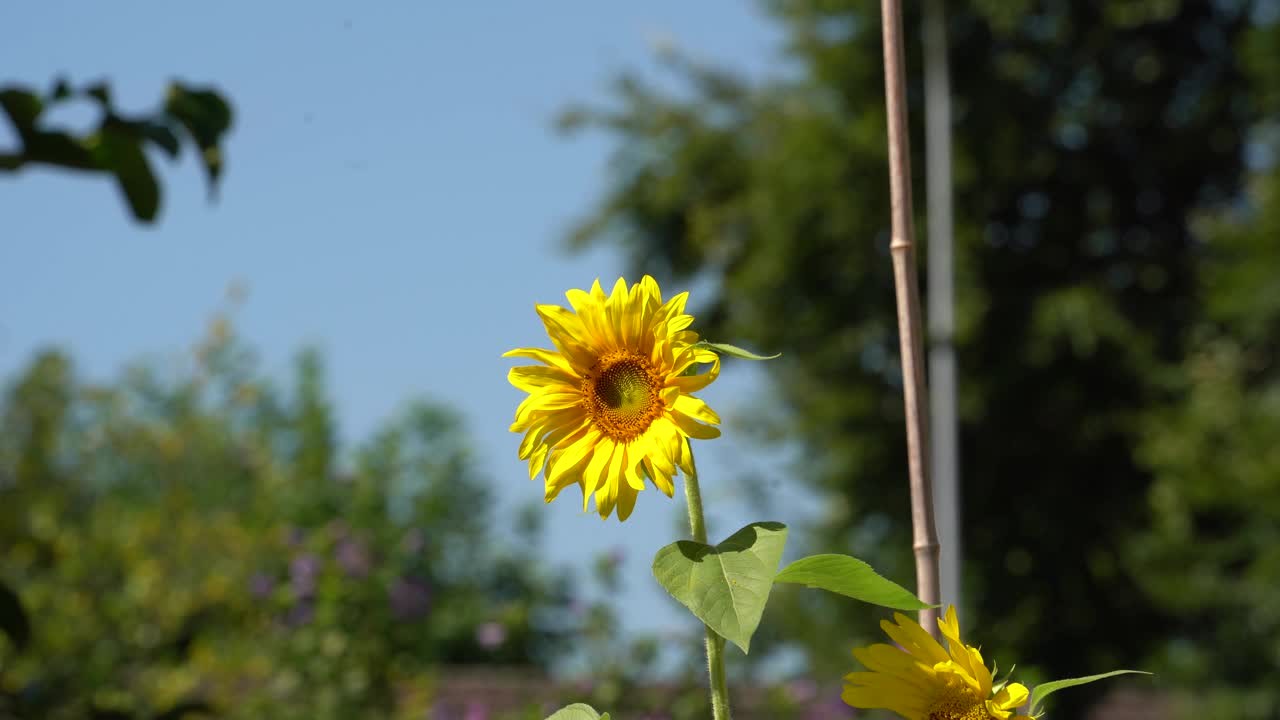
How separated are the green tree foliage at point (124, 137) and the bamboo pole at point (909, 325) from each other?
1043 millimetres

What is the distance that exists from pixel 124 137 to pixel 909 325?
112 cm

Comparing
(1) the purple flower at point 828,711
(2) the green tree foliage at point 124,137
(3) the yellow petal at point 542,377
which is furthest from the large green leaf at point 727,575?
(1) the purple flower at point 828,711

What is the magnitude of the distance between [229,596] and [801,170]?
8.81 meters

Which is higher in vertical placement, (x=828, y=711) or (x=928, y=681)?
(x=828, y=711)

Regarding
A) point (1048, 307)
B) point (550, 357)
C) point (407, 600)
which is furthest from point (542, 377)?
point (1048, 307)

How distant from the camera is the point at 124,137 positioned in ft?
5.75

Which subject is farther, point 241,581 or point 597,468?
point 241,581

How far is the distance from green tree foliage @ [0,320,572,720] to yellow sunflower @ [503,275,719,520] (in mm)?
937

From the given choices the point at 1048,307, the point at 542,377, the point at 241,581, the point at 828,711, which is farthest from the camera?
the point at 1048,307

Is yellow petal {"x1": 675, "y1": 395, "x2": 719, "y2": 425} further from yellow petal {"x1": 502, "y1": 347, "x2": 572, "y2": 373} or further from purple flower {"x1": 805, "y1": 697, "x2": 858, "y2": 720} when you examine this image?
purple flower {"x1": 805, "y1": 697, "x2": 858, "y2": 720}

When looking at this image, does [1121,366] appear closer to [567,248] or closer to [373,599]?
[567,248]

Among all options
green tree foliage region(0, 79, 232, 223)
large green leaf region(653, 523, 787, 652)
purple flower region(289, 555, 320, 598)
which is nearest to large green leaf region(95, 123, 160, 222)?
green tree foliage region(0, 79, 232, 223)

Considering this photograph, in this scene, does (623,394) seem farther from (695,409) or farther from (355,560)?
(355,560)

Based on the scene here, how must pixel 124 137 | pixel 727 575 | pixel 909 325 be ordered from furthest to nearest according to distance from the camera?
1. pixel 124 137
2. pixel 909 325
3. pixel 727 575
